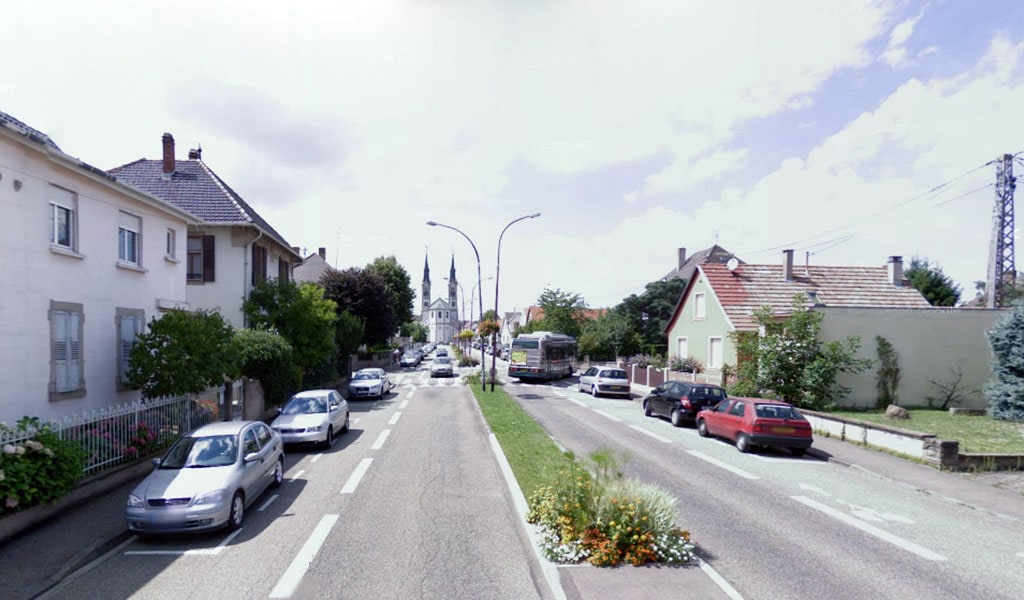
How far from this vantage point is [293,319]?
926 inches

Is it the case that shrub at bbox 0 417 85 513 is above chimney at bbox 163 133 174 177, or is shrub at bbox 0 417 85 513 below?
below

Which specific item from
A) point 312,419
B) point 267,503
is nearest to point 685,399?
point 312,419

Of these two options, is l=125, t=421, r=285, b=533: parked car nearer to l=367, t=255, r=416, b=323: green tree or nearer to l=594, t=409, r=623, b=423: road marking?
l=594, t=409, r=623, b=423: road marking


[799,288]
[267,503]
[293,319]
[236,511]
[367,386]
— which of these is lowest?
[367,386]

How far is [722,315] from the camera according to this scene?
27.4m

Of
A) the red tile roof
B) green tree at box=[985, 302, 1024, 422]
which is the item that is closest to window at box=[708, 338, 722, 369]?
the red tile roof

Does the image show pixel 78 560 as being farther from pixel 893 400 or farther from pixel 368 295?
pixel 368 295

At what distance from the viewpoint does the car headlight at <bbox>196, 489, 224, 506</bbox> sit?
26.3ft

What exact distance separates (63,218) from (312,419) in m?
7.35

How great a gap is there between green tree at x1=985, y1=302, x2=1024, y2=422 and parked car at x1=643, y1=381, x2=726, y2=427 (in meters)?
9.20

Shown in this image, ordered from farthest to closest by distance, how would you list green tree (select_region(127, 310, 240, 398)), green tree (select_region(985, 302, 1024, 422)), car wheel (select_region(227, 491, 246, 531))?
green tree (select_region(985, 302, 1024, 422)), green tree (select_region(127, 310, 240, 398)), car wheel (select_region(227, 491, 246, 531))

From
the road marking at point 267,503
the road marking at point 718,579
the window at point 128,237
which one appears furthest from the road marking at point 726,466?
the window at point 128,237

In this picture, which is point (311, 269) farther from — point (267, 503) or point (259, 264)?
point (267, 503)

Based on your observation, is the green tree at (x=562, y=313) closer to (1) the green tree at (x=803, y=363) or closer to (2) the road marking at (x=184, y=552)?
(1) the green tree at (x=803, y=363)
